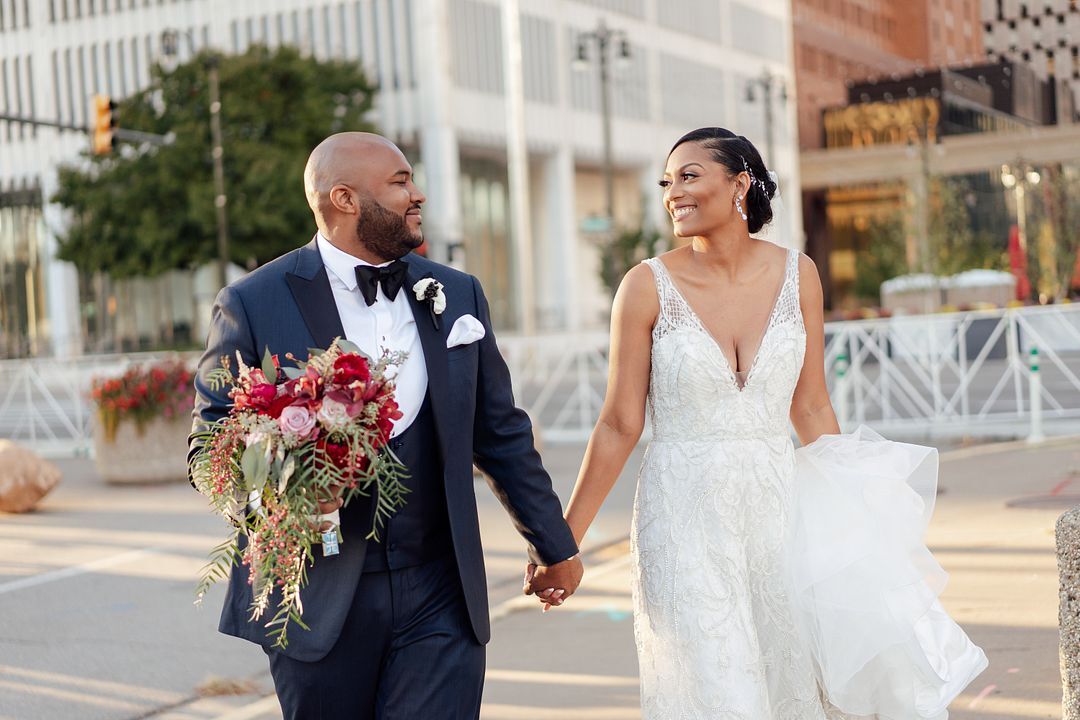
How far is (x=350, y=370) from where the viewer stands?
10.6ft

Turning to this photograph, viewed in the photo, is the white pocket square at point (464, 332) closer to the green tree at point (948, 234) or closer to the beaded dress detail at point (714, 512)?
the beaded dress detail at point (714, 512)

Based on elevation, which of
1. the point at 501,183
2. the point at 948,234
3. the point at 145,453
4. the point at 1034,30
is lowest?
the point at 145,453

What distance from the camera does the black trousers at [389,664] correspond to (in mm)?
3484

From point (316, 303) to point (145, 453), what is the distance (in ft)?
Answer: 40.0

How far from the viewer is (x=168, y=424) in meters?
15.3

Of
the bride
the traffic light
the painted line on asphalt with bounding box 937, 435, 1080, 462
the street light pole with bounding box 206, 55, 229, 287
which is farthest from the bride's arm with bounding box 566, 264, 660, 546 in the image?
the street light pole with bounding box 206, 55, 229, 287

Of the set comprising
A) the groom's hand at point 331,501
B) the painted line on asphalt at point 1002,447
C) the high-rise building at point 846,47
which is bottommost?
the painted line on asphalt at point 1002,447

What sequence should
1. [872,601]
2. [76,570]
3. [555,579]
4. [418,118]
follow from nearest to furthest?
[555,579] < [872,601] < [76,570] < [418,118]

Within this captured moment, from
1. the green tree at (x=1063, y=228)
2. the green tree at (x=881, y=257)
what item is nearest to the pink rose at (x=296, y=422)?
the green tree at (x=1063, y=228)

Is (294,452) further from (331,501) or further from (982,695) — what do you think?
(982,695)

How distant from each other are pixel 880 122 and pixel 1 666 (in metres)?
75.2

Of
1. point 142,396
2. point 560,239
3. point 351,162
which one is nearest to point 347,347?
point 351,162

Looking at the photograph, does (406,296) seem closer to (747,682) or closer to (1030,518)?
(747,682)

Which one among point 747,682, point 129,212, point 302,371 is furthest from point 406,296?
point 129,212
